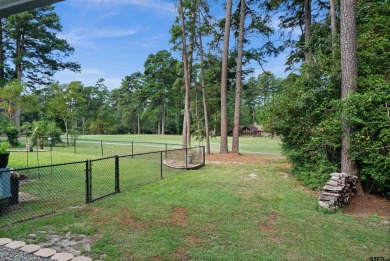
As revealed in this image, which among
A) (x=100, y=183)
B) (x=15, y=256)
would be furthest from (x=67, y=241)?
(x=100, y=183)

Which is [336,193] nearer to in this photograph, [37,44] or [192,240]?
[192,240]

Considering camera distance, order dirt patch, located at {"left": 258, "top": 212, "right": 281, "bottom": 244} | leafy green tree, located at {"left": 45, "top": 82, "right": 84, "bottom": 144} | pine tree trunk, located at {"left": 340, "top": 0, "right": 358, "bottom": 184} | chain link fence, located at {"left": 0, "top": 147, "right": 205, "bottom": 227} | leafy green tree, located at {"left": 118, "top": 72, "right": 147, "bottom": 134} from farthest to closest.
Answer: leafy green tree, located at {"left": 118, "top": 72, "right": 147, "bottom": 134} → leafy green tree, located at {"left": 45, "top": 82, "right": 84, "bottom": 144} → pine tree trunk, located at {"left": 340, "top": 0, "right": 358, "bottom": 184} → chain link fence, located at {"left": 0, "top": 147, "right": 205, "bottom": 227} → dirt patch, located at {"left": 258, "top": 212, "right": 281, "bottom": 244}

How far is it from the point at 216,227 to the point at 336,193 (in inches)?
98.8

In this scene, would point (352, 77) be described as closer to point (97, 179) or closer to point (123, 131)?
point (97, 179)

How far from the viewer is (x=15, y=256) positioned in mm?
2688

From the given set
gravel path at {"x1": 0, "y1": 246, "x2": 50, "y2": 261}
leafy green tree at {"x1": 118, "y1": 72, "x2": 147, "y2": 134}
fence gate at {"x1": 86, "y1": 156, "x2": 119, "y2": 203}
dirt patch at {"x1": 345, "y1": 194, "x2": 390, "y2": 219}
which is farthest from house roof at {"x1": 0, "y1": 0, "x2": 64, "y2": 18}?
leafy green tree at {"x1": 118, "y1": 72, "x2": 147, "y2": 134}

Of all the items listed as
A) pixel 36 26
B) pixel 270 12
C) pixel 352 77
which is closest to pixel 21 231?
pixel 352 77

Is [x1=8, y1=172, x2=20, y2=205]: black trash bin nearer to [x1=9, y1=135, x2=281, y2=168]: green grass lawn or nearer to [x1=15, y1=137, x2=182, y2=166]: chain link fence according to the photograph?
[x1=9, y1=135, x2=281, y2=168]: green grass lawn

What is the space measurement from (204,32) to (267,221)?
12384 mm

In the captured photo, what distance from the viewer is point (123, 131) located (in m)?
51.1

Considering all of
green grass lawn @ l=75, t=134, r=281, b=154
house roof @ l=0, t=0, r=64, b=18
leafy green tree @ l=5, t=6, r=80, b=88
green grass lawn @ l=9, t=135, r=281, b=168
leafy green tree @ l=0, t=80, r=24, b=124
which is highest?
leafy green tree @ l=5, t=6, r=80, b=88

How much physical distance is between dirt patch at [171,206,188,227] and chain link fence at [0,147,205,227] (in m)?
1.79

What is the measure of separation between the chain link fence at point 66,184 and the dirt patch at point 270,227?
327cm

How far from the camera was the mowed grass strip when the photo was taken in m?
2.86
